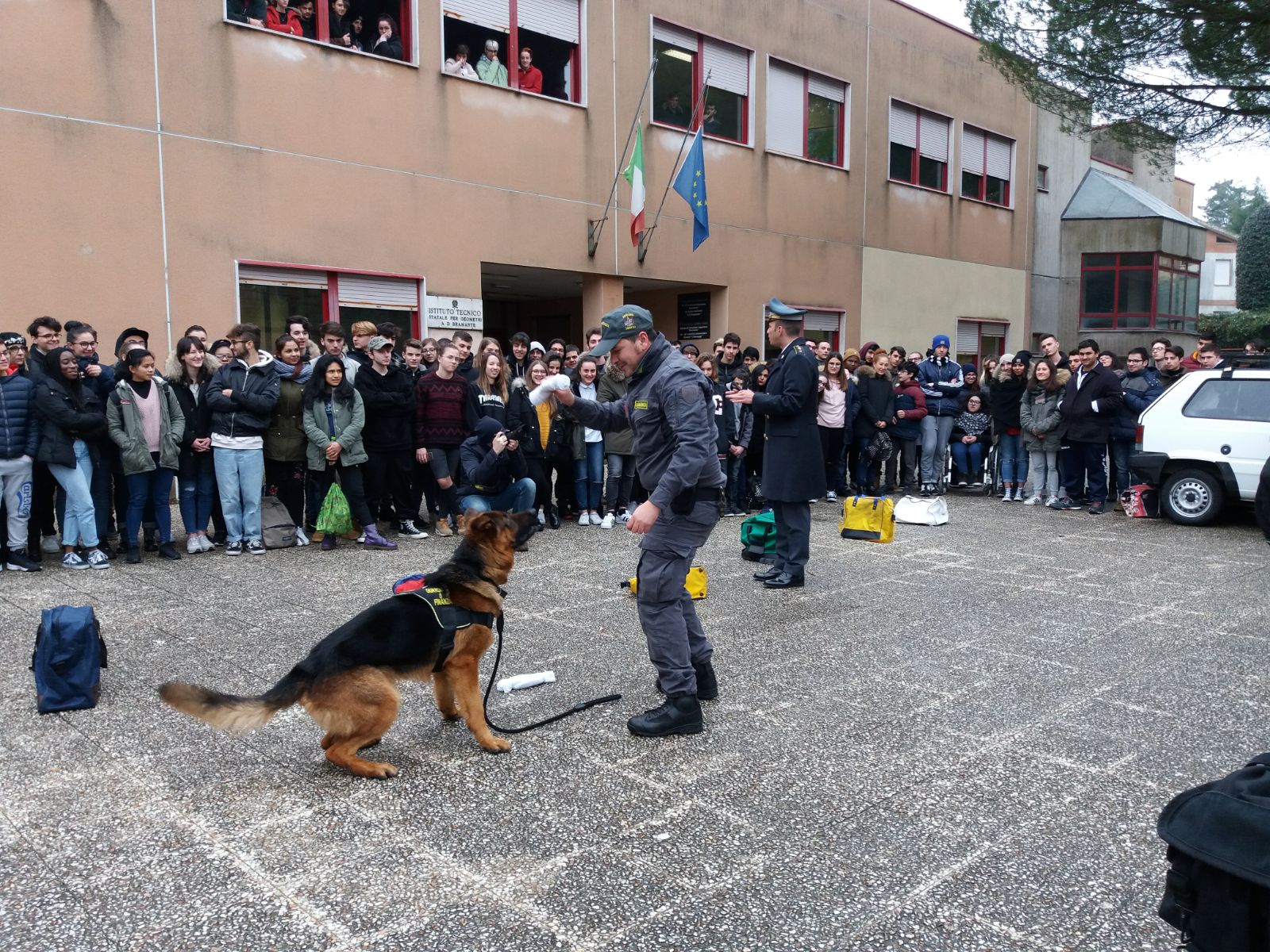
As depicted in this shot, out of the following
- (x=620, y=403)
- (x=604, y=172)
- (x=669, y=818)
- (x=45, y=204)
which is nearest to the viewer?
(x=669, y=818)

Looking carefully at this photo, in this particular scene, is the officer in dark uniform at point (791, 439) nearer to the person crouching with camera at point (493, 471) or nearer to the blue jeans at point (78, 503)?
the person crouching with camera at point (493, 471)

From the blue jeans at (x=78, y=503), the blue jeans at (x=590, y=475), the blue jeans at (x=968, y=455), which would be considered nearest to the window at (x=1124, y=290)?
the blue jeans at (x=968, y=455)

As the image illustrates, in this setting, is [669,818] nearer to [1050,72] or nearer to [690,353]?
[690,353]

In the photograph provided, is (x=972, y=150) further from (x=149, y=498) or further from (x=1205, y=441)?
(x=149, y=498)

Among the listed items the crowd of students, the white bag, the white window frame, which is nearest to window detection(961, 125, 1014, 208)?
the white window frame

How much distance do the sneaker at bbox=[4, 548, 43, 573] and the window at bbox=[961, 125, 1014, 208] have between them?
2169cm

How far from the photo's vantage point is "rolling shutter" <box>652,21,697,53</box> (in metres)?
17.0

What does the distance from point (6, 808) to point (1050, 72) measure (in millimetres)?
19040

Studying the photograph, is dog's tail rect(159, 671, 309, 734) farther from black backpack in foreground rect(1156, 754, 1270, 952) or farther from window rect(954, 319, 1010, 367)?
window rect(954, 319, 1010, 367)

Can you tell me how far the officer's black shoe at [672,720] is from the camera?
4676 millimetres

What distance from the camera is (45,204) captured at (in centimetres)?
1099

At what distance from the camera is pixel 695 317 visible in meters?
19.1

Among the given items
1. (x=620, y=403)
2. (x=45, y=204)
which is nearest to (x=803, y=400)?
(x=620, y=403)

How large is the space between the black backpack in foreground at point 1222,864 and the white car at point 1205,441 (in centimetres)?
1015
